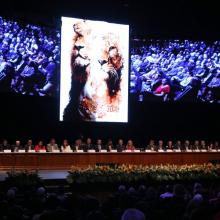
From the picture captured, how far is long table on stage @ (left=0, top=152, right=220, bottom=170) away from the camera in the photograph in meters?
13.8

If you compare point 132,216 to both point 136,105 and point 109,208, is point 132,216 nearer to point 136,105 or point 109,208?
point 109,208

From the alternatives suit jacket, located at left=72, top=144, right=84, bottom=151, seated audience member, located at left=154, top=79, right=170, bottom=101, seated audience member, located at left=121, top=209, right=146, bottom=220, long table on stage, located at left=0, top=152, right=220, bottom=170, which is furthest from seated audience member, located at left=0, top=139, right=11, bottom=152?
seated audience member, located at left=121, top=209, right=146, bottom=220

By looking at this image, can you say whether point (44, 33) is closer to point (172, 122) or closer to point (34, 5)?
point (34, 5)

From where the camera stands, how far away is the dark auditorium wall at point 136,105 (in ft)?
50.2

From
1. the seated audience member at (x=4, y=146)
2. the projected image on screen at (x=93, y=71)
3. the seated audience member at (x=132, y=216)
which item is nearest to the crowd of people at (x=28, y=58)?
the projected image on screen at (x=93, y=71)

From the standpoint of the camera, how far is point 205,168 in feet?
34.1

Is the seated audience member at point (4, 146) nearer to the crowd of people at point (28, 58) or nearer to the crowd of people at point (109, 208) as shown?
the crowd of people at point (28, 58)

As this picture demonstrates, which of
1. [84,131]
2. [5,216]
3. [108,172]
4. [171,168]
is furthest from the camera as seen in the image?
[84,131]

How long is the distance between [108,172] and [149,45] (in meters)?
8.71

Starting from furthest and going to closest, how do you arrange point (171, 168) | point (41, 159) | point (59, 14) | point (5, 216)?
1. point (59, 14)
2. point (41, 159)
3. point (171, 168)
4. point (5, 216)

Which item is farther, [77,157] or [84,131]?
[84,131]

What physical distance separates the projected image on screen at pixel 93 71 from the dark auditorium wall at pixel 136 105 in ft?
1.47

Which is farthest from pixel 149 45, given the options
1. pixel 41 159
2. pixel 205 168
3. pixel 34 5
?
pixel 205 168

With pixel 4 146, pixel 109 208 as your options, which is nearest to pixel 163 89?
pixel 4 146
